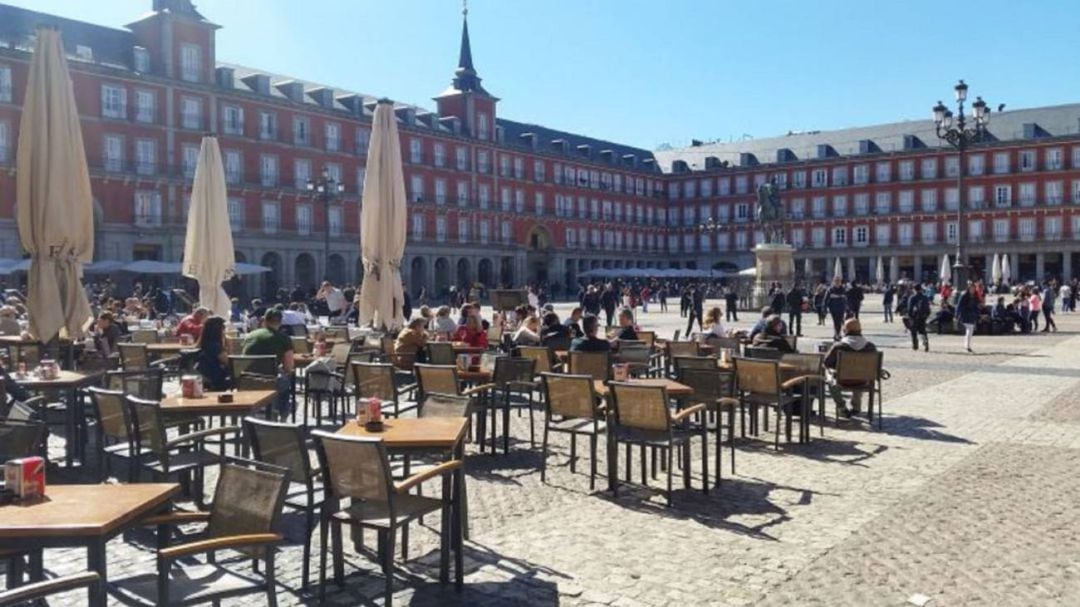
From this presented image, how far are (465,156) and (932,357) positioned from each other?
4719cm

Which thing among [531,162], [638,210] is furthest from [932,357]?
[638,210]

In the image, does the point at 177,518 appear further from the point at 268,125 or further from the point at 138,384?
the point at 268,125

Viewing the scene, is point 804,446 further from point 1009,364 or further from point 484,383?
point 1009,364

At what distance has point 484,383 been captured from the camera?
31.4ft

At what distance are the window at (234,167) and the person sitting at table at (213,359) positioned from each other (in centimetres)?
4023

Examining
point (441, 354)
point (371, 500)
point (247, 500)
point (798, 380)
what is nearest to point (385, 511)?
point (371, 500)

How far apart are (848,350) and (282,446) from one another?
24.3 feet

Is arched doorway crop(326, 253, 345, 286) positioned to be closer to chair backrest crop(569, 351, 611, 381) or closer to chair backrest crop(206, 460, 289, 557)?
chair backrest crop(569, 351, 611, 381)

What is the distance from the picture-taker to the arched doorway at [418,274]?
57.7m

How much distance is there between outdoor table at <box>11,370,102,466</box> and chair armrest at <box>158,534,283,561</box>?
5.00 meters

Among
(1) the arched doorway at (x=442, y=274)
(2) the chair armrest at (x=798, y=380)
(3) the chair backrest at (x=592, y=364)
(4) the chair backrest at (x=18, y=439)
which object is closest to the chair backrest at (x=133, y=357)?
(3) the chair backrest at (x=592, y=364)

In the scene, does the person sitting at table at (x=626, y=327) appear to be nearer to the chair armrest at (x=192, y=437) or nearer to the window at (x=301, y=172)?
the chair armrest at (x=192, y=437)

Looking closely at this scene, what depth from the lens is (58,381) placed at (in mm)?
7949

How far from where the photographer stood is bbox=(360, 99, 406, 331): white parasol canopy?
12961mm
